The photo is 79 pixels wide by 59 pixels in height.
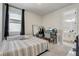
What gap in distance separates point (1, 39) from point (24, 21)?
1.86 feet

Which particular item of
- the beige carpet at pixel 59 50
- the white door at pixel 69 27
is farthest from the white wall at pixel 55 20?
the beige carpet at pixel 59 50

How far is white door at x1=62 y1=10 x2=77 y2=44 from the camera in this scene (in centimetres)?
125

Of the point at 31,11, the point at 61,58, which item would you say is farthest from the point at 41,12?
the point at 61,58

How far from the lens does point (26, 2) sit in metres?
1.18

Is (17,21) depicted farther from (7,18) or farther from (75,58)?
(75,58)

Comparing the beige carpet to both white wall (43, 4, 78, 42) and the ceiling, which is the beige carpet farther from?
the ceiling

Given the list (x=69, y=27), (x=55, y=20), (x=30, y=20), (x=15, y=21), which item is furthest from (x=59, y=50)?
(x=15, y=21)

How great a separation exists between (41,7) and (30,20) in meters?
0.33

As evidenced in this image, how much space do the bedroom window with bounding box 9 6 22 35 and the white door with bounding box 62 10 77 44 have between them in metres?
0.86

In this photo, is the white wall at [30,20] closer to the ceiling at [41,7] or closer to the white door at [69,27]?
the ceiling at [41,7]

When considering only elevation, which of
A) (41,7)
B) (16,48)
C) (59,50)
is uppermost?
(41,7)

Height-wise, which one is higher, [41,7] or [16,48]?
[41,7]

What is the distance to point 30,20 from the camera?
1.39 meters

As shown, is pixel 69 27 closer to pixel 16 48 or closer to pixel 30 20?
pixel 30 20
